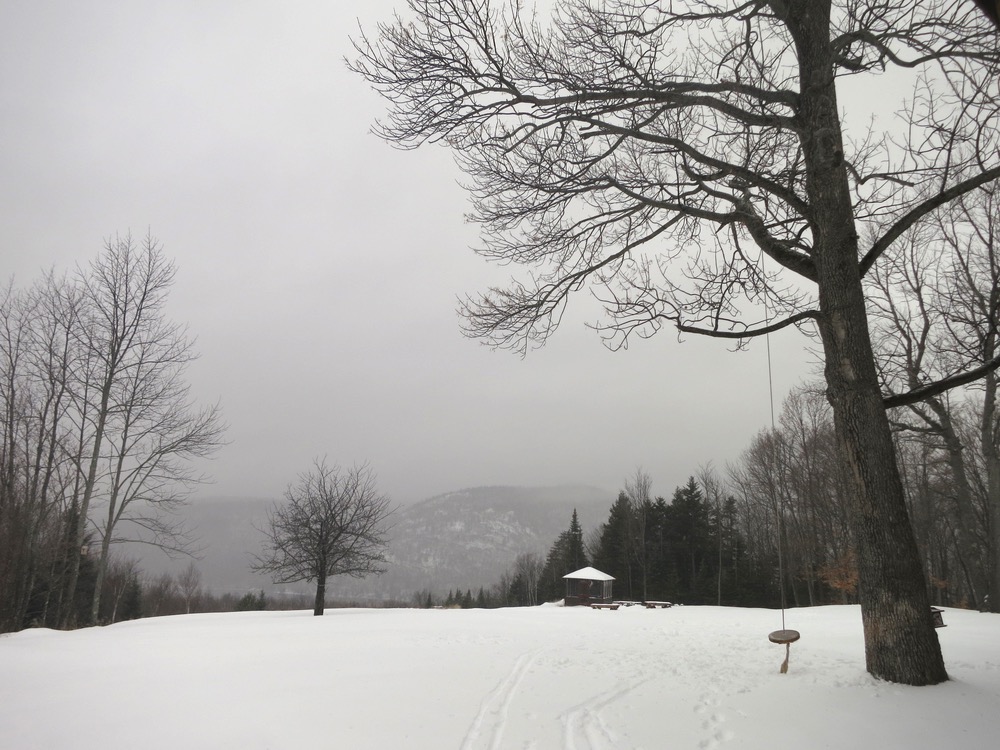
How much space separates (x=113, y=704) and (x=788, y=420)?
39.5m

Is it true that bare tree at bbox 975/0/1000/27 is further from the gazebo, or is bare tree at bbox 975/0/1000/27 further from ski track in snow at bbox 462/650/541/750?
the gazebo

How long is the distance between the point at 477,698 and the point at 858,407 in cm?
509

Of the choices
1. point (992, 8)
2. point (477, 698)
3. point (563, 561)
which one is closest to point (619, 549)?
point (563, 561)

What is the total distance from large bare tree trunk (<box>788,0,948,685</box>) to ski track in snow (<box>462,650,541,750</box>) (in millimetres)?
3750

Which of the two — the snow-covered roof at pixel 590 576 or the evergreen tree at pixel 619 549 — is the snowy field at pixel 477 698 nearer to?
the snow-covered roof at pixel 590 576

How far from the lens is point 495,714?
5.22 metres

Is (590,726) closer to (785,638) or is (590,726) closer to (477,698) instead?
(477,698)

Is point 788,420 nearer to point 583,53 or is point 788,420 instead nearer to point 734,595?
point 734,595

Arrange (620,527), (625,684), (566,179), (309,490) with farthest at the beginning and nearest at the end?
(620,527) < (309,490) < (566,179) < (625,684)

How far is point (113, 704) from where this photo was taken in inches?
204

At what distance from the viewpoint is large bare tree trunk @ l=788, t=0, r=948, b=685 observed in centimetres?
571

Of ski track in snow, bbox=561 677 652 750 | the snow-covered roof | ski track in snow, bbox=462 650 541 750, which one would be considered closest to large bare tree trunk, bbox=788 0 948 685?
ski track in snow, bbox=561 677 652 750

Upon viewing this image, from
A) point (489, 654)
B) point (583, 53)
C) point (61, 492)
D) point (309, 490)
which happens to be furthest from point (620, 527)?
point (583, 53)

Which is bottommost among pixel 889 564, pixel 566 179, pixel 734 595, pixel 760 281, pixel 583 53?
pixel 734 595
